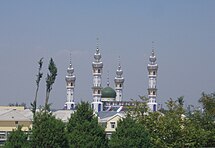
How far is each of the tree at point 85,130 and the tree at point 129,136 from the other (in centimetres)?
60

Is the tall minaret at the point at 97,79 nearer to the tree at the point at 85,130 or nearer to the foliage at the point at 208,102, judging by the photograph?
the foliage at the point at 208,102

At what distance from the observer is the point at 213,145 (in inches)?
1423

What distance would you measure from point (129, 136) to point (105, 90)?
237 feet

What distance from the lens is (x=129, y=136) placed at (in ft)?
97.2

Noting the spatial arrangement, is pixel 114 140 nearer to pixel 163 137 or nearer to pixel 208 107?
pixel 163 137

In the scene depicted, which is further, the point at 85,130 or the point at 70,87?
the point at 70,87

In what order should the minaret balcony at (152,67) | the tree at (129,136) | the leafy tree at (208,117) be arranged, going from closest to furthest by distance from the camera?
the tree at (129,136)
the leafy tree at (208,117)
the minaret balcony at (152,67)

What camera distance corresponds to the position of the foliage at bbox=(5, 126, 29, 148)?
88.7 ft

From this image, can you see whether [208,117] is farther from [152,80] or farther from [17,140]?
[152,80]

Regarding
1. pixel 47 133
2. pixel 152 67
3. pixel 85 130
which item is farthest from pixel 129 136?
pixel 152 67

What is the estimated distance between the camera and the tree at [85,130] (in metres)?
28.4

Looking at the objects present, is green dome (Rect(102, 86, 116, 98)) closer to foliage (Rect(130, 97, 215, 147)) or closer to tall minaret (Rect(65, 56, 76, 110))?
tall minaret (Rect(65, 56, 76, 110))

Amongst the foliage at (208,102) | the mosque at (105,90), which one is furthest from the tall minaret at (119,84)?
the foliage at (208,102)

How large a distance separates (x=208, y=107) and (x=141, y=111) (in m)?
6.24
